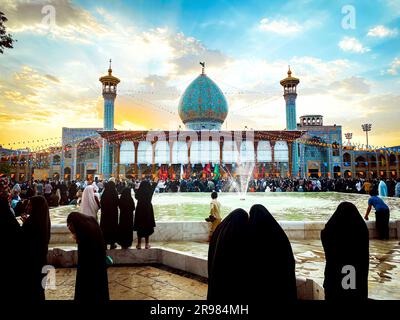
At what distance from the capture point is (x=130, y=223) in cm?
451

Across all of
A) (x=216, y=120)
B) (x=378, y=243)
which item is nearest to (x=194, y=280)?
(x=378, y=243)

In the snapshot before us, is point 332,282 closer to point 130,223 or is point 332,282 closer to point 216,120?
point 130,223

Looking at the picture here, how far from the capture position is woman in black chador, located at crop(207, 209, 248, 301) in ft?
5.82

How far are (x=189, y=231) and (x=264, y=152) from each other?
20630 mm

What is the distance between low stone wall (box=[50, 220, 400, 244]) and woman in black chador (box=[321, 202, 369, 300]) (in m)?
2.90

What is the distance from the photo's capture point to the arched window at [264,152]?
24.9 metres

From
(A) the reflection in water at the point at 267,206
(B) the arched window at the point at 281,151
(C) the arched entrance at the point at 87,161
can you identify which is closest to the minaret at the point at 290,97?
(B) the arched window at the point at 281,151

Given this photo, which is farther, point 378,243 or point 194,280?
point 378,243

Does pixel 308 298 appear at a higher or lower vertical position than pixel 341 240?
lower

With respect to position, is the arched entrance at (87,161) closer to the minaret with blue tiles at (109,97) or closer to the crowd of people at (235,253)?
the minaret with blue tiles at (109,97)

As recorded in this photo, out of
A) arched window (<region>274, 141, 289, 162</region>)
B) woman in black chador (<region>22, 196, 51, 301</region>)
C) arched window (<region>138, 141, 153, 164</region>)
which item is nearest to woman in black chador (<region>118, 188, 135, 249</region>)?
woman in black chador (<region>22, 196, 51, 301</region>)

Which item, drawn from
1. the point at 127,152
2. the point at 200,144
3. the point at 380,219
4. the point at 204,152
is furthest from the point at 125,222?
the point at 127,152

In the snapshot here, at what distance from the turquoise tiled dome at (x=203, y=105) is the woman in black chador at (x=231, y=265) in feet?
85.3
